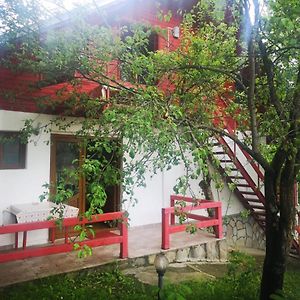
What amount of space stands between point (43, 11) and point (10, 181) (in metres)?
3.42

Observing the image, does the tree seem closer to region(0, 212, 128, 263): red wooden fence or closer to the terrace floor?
region(0, 212, 128, 263): red wooden fence

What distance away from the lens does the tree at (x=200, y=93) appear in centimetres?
365

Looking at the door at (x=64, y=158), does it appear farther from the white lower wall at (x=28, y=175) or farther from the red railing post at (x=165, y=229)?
the red railing post at (x=165, y=229)

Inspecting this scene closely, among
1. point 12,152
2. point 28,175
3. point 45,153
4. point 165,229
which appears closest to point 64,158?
point 45,153

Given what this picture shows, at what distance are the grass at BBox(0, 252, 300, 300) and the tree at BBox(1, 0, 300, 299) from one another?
1.95 feet

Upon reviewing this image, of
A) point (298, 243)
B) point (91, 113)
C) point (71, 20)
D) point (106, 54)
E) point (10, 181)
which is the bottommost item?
point (298, 243)

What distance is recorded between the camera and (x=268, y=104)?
5836 mm

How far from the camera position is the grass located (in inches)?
193

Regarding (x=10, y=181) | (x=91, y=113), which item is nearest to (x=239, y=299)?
(x=91, y=113)

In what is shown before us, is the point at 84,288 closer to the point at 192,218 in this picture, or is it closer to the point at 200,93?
the point at 192,218

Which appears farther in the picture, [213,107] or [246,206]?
[246,206]

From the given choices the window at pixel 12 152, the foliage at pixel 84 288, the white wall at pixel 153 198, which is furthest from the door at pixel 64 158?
the foliage at pixel 84 288

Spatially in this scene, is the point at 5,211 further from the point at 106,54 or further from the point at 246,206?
the point at 246,206

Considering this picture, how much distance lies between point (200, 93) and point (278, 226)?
8.62 feet
